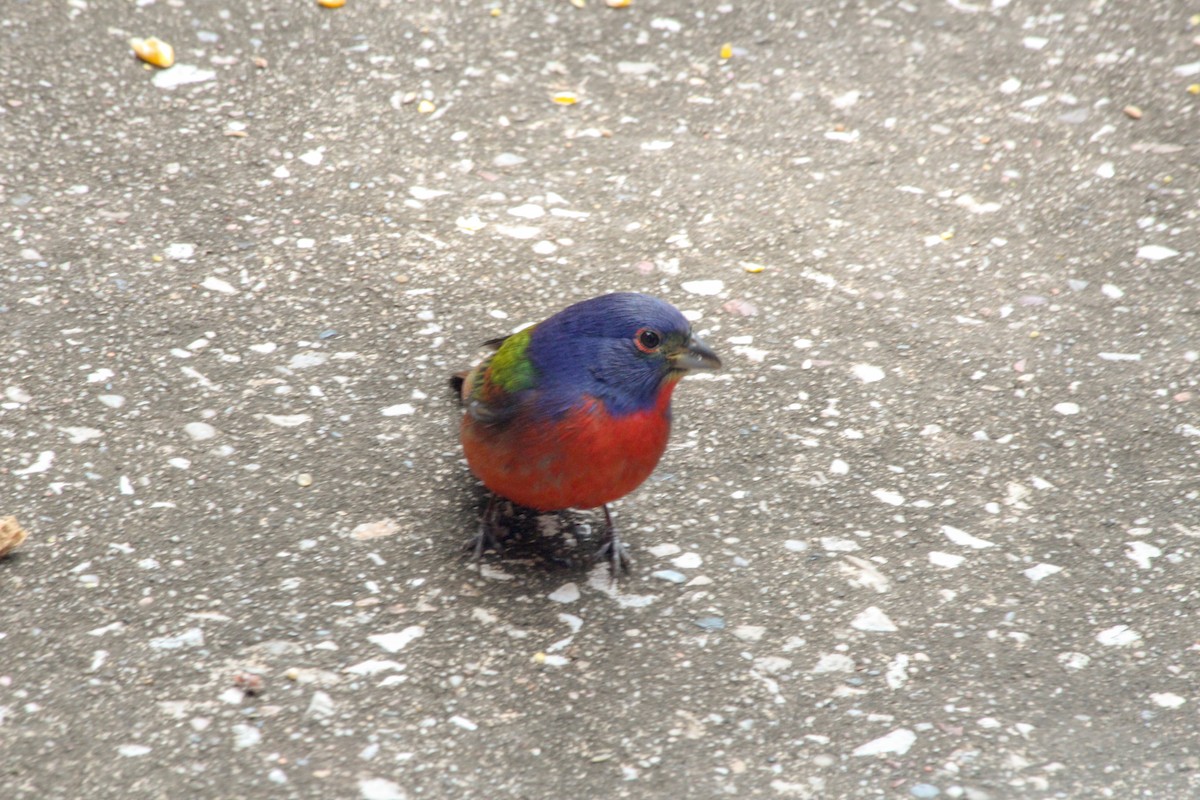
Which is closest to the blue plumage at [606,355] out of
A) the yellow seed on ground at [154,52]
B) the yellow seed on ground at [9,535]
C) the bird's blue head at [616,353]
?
the bird's blue head at [616,353]

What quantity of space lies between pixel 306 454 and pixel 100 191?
1845 mm

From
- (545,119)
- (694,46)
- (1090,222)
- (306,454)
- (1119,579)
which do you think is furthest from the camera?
(694,46)

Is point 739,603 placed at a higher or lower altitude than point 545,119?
lower

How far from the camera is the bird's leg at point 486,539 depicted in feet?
12.4

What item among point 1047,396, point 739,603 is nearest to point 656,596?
point 739,603

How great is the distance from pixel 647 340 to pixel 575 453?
0.40 meters

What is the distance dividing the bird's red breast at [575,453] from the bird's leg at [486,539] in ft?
0.69

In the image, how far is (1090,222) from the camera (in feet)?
17.9

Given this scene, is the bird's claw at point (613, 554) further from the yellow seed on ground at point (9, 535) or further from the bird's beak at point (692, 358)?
the yellow seed on ground at point (9, 535)

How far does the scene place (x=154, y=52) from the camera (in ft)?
18.9

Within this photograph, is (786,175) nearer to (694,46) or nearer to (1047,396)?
(694,46)

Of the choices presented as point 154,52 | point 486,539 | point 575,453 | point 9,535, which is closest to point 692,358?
point 575,453

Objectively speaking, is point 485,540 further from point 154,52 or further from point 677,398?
point 154,52

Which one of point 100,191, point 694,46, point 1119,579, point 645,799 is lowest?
point 645,799
